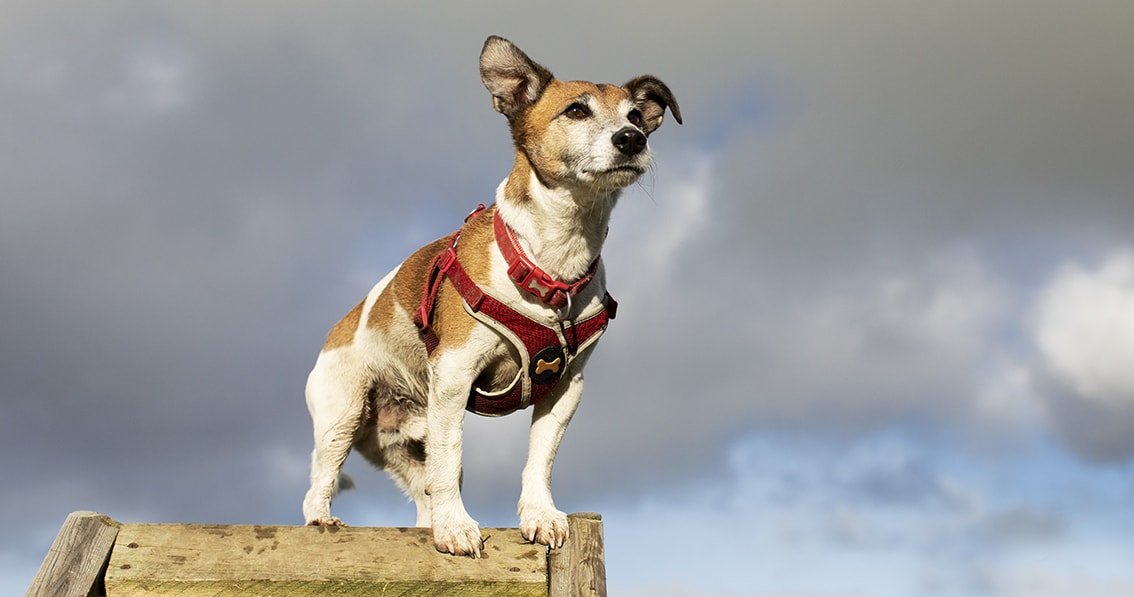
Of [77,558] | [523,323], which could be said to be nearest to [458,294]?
[523,323]

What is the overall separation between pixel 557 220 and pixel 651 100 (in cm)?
134

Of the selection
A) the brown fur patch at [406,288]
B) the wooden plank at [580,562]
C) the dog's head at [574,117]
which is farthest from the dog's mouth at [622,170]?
the wooden plank at [580,562]

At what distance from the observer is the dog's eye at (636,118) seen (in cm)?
668

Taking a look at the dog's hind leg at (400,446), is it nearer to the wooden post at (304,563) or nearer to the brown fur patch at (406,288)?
the brown fur patch at (406,288)

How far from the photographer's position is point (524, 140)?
21.7 ft

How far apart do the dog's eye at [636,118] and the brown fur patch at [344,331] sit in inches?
107

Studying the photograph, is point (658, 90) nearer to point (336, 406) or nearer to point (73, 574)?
point (336, 406)

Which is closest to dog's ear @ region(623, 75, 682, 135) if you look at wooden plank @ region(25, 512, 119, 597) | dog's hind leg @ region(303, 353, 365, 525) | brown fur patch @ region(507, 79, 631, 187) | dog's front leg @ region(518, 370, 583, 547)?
brown fur patch @ region(507, 79, 631, 187)

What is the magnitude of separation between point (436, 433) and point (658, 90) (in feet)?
9.01

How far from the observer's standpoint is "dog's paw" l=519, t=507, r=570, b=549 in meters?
6.15

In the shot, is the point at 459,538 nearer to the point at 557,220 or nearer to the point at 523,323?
the point at 523,323

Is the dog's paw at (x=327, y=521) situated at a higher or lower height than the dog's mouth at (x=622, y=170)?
lower

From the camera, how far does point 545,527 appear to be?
20.3 ft

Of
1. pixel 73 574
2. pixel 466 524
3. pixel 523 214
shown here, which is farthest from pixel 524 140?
pixel 73 574
